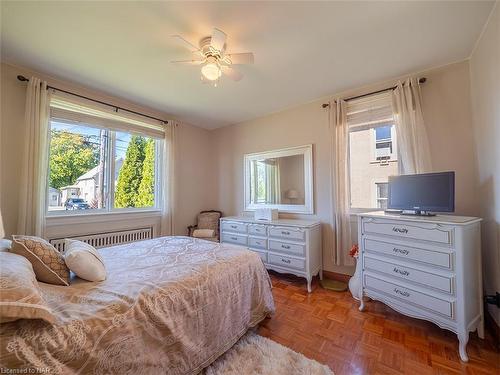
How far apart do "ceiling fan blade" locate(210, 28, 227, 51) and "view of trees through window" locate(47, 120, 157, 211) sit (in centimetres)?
221

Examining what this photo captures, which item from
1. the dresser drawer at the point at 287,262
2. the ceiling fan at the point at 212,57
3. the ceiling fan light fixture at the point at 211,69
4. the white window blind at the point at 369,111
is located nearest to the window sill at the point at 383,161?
the white window blind at the point at 369,111

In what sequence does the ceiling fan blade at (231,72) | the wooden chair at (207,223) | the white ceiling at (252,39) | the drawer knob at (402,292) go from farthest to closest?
the wooden chair at (207,223) → the ceiling fan blade at (231,72) → the drawer knob at (402,292) → the white ceiling at (252,39)

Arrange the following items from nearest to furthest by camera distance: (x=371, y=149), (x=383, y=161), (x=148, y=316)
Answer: (x=148, y=316)
(x=383, y=161)
(x=371, y=149)

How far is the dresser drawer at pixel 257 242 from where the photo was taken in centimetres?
299

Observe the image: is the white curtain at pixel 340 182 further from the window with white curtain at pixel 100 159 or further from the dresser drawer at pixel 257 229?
the window with white curtain at pixel 100 159

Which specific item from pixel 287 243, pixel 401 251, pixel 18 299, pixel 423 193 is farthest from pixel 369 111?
pixel 18 299

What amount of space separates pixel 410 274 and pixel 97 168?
383cm

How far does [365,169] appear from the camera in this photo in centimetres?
275

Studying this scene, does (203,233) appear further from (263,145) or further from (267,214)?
(263,145)

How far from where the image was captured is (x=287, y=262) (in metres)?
2.76

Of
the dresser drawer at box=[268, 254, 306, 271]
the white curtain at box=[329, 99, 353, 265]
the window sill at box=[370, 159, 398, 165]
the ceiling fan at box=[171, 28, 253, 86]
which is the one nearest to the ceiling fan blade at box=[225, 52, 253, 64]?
the ceiling fan at box=[171, 28, 253, 86]

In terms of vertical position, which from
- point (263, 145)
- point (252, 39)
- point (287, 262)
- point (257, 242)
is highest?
point (252, 39)

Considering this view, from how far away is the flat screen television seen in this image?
5.95ft

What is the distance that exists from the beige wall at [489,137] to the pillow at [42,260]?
3.17 meters
